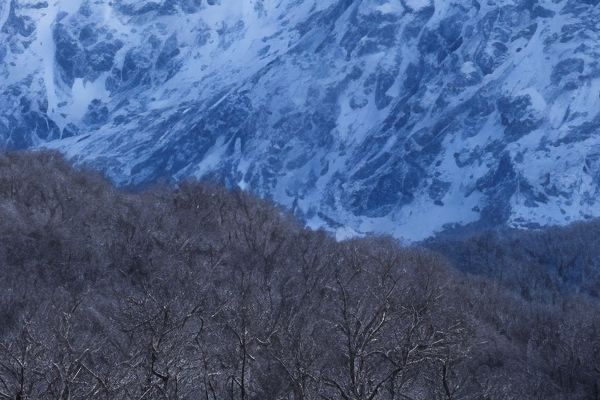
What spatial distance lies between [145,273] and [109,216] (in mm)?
7411

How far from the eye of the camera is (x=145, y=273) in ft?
163

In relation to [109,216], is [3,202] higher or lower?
higher

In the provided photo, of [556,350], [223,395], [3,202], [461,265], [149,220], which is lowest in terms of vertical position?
[461,265]

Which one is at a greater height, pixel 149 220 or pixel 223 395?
pixel 223 395

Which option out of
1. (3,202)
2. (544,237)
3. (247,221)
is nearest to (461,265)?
(544,237)

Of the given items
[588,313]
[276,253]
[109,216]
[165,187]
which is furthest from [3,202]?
[588,313]

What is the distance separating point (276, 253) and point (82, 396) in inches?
1533

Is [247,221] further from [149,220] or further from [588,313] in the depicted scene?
[588,313]

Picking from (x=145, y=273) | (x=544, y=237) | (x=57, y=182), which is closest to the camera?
(x=145, y=273)

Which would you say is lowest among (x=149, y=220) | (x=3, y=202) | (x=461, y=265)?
(x=461, y=265)

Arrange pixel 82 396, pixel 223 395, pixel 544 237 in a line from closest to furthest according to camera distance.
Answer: pixel 82 396 < pixel 223 395 < pixel 544 237

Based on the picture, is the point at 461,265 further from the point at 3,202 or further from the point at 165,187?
the point at 3,202

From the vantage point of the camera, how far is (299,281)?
52.4m

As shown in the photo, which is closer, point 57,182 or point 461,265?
point 57,182
